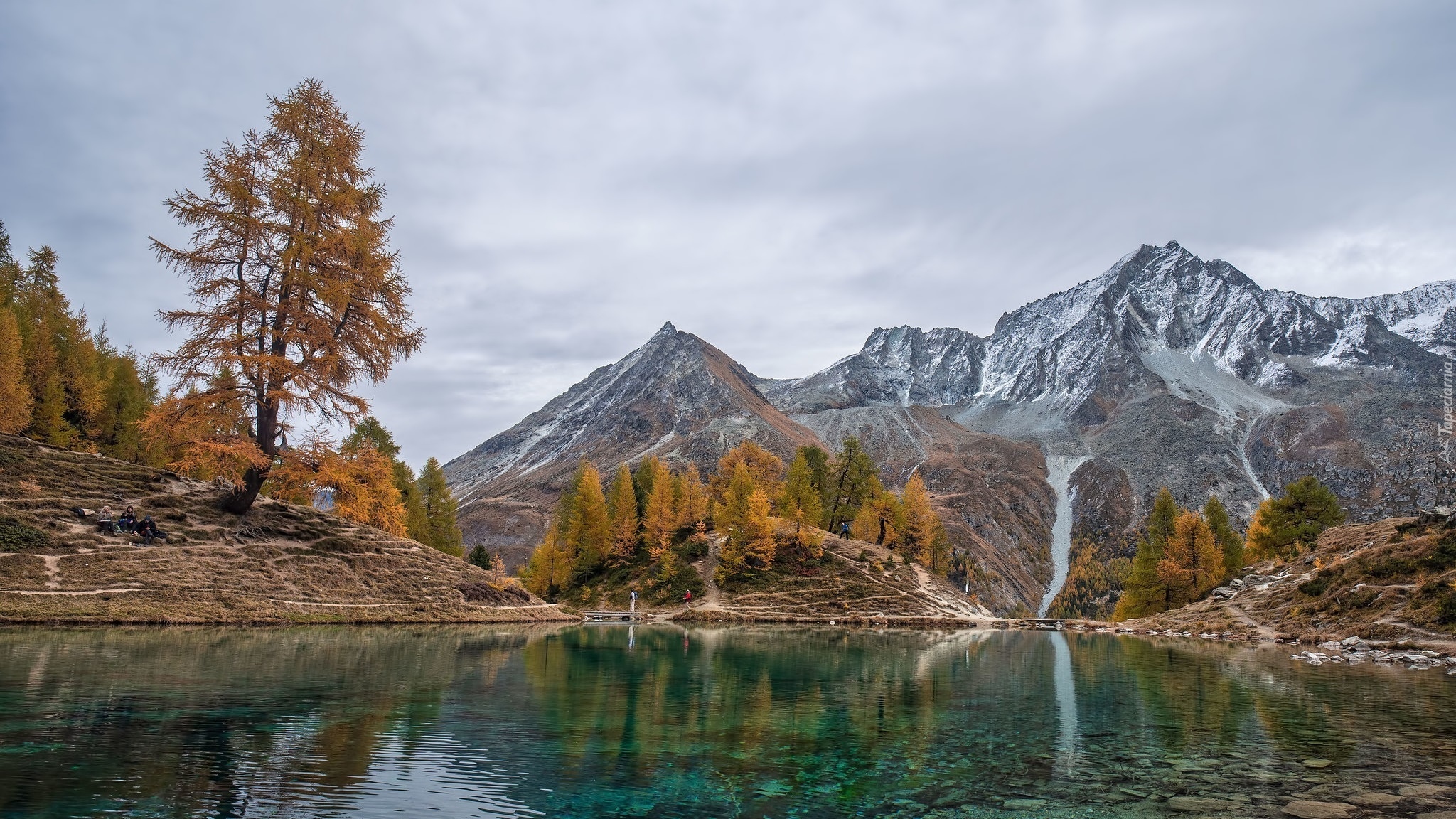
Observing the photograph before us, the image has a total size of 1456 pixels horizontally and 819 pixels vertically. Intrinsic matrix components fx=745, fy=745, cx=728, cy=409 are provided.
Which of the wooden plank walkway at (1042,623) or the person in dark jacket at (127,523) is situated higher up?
the person in dark jacket at (127,523)

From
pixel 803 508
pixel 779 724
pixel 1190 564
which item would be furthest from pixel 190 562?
pixel 1190 564

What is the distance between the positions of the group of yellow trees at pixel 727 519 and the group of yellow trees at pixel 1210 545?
78.1 feet

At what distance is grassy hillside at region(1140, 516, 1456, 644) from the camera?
39.2m

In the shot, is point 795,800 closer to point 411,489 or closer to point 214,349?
point 214,349

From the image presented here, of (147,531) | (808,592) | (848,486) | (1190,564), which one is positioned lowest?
(808,592)

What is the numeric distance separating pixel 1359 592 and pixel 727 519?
53.7 m

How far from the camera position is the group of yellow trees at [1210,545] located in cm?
7581

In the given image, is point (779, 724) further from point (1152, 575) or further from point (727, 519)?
point (1152, 575)

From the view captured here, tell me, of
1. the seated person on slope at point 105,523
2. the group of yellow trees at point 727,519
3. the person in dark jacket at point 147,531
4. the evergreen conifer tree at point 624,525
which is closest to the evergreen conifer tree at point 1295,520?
the group of yellow trees at point 727,519

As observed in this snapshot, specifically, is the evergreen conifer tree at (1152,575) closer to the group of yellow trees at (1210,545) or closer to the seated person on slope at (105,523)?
the group of yellow trees at (1210,545)

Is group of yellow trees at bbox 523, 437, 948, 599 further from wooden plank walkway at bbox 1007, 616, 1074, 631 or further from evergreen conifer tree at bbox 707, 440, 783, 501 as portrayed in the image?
wooden plank walkway at bbox 1007, 616, 1074, 631

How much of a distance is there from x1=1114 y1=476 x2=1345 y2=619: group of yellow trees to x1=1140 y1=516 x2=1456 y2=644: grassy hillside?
1122 centimetres

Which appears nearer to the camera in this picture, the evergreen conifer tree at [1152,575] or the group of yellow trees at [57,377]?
the group of yellow trees at [57,377]

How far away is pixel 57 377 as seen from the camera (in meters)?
57.7
